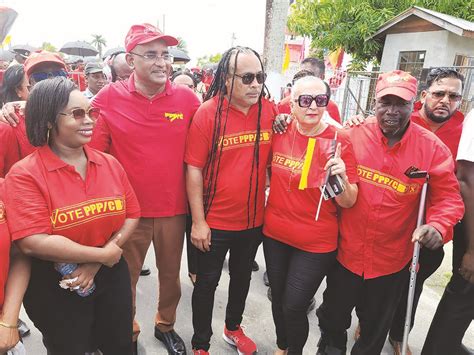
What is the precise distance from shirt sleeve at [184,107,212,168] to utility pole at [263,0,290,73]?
4.27 metres

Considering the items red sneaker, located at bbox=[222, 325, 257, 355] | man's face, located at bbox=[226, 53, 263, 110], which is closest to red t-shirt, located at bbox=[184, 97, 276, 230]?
man's face, located at bbox=[226, 53, 263, 110]

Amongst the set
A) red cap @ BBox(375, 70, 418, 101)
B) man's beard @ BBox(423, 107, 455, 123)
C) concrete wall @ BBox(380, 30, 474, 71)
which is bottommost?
man's beard @ BBox(423, 107, 455, 123)

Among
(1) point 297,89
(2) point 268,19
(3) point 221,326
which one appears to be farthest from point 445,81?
(2) point 268,19

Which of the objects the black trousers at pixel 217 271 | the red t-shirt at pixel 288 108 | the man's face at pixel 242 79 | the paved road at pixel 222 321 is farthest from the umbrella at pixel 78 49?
the black trousers at pixel 217 271

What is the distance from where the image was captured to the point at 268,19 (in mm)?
6422

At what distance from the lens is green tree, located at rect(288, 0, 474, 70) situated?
34.3ft

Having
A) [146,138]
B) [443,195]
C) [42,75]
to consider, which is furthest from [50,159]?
[443,195]

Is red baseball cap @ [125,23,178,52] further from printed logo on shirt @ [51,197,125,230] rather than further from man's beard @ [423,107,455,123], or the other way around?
man's beard @ [423,107,455,123]

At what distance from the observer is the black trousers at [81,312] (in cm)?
189

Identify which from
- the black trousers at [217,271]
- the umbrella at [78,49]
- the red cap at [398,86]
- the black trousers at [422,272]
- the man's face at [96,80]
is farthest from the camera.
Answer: the umbrella at [78,49]

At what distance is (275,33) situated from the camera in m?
6.42

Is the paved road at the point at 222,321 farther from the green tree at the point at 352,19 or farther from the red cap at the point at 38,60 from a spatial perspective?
the green tree at the point at 352,19

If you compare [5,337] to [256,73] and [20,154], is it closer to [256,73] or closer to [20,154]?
[20,154]

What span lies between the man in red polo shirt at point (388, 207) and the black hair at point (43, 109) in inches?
71.5
